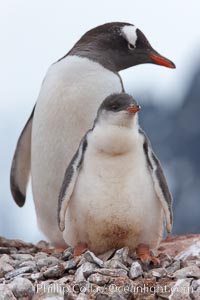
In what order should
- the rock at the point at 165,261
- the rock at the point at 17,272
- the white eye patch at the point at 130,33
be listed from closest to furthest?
the rock at the point at 17,272 < the rock at the point at 165,261 < the white eye patch at the point at 130,33

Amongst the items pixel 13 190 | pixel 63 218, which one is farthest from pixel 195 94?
pixel 63 218

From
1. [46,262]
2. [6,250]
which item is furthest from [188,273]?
[6,250]

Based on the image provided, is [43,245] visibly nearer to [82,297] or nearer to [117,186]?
[117,186]

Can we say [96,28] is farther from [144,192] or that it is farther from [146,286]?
[146,286]

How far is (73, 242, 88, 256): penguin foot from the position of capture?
5.86 metres

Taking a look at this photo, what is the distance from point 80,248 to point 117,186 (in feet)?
1.26

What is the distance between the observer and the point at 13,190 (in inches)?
315

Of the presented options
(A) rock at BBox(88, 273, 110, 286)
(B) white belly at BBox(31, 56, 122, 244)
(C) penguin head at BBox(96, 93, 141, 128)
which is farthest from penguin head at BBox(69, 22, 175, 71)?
(A) rock at BBox(88, 273, 110, 286)

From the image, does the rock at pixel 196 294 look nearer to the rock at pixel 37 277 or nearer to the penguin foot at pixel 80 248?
the rock at pixel 37 277

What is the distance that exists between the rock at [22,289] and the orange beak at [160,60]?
8.04 feet

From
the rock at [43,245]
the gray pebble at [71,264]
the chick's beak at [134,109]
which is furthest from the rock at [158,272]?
the rock at [43,245]

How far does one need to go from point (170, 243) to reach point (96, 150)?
167cm

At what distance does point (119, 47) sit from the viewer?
24.4 ft

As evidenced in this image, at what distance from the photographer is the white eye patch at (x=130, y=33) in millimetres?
7387
